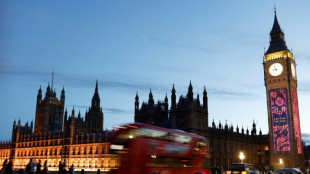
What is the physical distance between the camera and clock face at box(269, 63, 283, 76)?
80.9 metres

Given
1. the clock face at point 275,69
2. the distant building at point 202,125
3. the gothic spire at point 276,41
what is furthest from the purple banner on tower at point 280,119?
the gothic spire at point 276,41

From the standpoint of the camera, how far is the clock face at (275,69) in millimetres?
80938

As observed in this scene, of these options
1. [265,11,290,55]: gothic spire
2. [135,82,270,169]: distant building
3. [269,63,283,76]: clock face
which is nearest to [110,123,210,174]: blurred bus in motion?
[135,82,270,169]: distant building

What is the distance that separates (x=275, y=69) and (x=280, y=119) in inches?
521

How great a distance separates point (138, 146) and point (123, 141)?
43.6 inches

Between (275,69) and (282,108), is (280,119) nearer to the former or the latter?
(282,108)

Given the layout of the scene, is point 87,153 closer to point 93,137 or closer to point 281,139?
point 93,137

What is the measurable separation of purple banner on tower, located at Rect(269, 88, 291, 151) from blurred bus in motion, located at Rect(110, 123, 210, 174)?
55.9 metres

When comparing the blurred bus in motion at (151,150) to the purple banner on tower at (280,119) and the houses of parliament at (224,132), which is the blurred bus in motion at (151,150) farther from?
the purple banner on tower at (280,119)

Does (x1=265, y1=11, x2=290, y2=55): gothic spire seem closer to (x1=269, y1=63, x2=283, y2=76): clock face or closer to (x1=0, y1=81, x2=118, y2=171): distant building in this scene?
(x1=269, y1=63, x2=283, y2=76): clock face

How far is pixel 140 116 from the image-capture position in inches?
3250

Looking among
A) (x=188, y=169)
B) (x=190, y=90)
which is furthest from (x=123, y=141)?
(x=190, y=90)

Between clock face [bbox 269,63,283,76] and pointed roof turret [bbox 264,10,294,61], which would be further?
pointed roof turret [bbox 264,10,294,61]

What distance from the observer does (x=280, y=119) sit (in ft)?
251
